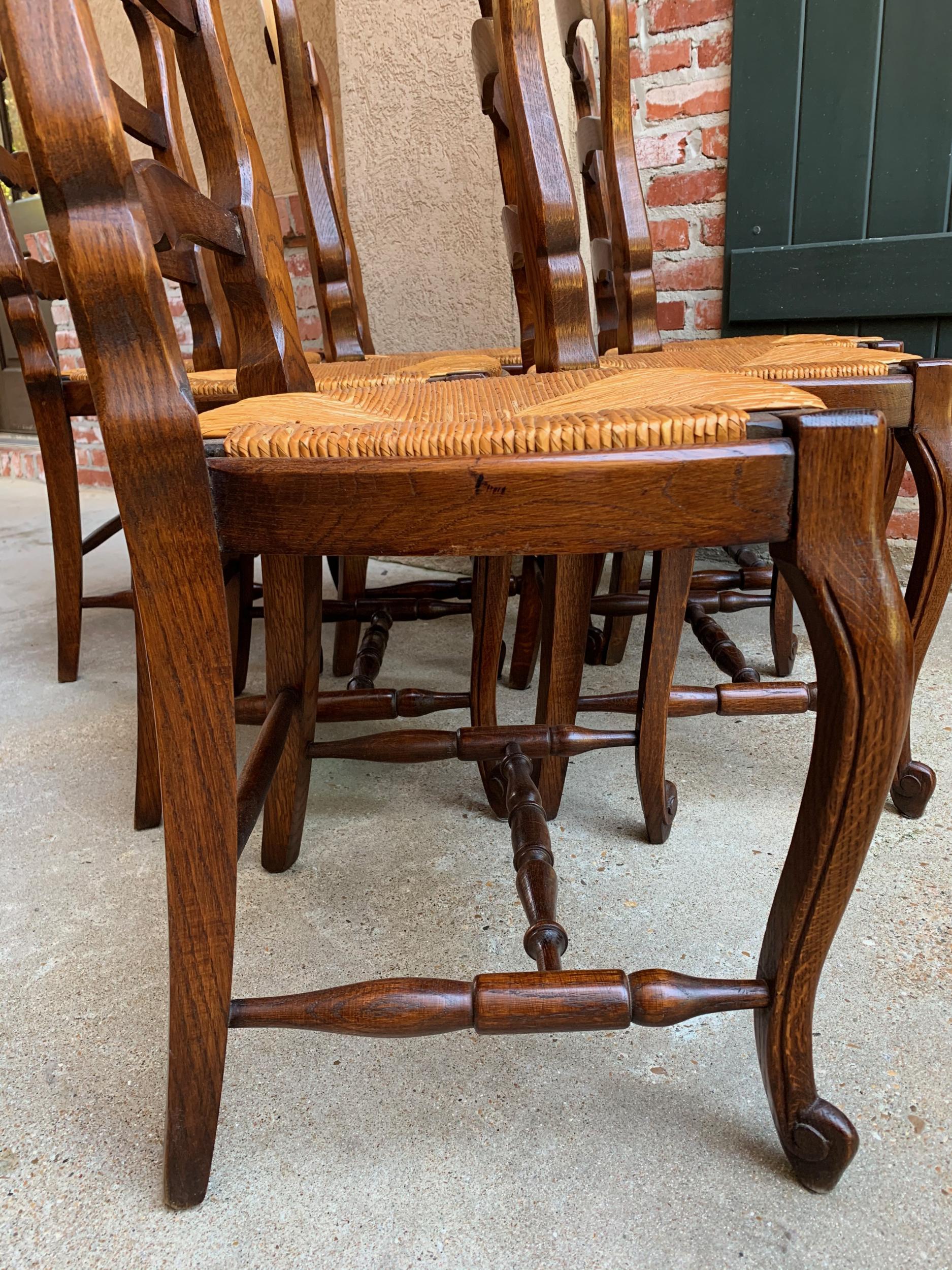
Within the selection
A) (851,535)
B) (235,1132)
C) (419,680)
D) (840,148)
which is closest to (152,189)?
(851,535)

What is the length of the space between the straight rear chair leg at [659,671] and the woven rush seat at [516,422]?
313 millimetres

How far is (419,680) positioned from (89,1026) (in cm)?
93

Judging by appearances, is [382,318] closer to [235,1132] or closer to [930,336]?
[930,336]

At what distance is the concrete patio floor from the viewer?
58 cm

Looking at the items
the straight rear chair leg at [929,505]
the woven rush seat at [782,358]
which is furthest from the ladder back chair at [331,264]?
the straight rear chair leg at [929,505]

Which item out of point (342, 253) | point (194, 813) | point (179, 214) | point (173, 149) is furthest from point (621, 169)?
point (194, 813)

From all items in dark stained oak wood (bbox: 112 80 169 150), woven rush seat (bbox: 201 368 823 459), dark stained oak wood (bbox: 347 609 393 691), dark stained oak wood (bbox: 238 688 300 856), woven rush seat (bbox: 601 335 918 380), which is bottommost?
dark stained oak wood (bbox: 347 609 393 691)

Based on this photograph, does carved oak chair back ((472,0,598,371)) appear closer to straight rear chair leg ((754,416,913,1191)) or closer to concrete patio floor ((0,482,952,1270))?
straight rear chair leg ((754,416,913,1191))

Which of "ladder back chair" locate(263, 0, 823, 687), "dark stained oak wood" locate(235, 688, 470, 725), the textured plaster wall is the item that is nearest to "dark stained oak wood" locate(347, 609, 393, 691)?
"ladder back chair" locate(263, 0, 823, 687)

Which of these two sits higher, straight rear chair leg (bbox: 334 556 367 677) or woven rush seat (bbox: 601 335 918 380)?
woven rush seat (bbox: 601 335 918 380)

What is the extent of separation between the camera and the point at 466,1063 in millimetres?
731

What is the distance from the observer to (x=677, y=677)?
1612 millimetres

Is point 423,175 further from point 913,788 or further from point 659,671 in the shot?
point 913,788

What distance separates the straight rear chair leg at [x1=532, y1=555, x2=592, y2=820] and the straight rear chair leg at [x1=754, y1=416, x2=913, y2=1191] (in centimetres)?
43
